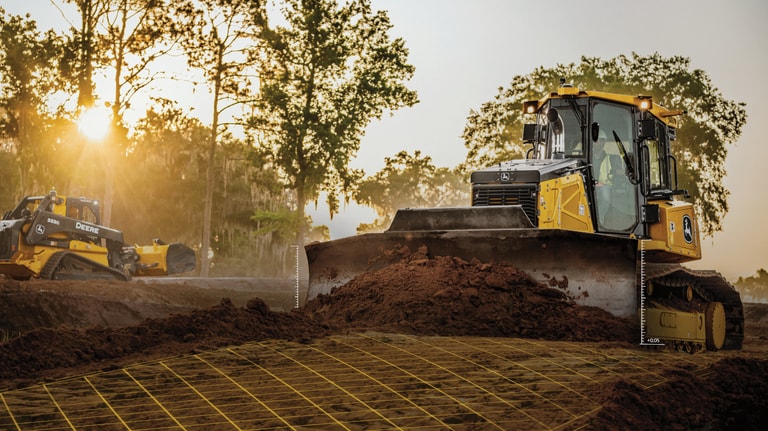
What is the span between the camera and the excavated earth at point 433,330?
→ 18.9 ft

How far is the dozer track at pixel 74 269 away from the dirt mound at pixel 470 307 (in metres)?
11.9

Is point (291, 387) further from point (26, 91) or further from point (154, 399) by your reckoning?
point (26, 91)

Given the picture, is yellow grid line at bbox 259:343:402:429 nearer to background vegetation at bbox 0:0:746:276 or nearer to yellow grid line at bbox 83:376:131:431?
yellow grid line at bbox 83:376:131:431

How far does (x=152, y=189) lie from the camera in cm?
3931

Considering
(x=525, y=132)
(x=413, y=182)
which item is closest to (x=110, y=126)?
(x=525, y=132)

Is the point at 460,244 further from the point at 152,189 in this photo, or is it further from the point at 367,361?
the point at 152,189

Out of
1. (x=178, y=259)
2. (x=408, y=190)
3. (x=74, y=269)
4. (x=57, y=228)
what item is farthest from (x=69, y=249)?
(x=408, y=190)

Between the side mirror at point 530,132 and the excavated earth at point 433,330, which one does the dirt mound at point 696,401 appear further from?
the side mirror at point 530,132

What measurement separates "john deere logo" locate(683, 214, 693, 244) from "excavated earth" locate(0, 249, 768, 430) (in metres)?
3.48

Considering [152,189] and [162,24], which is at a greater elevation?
[162,24]

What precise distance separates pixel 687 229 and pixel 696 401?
19.6 ft

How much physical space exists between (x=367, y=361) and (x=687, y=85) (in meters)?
30.7
